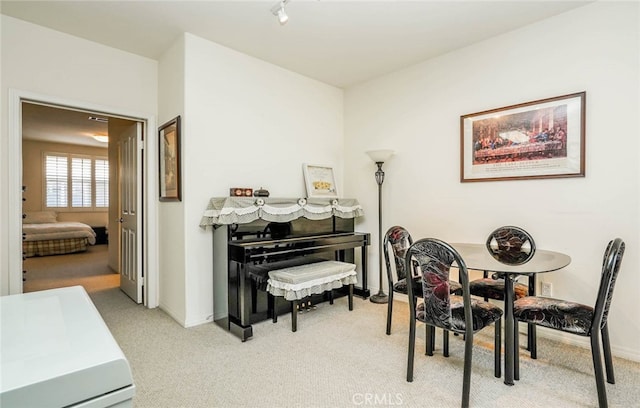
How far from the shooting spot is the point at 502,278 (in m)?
2.60

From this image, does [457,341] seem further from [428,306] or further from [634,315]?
[634,315]

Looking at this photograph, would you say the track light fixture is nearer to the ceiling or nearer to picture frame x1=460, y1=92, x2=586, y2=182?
the ceiling

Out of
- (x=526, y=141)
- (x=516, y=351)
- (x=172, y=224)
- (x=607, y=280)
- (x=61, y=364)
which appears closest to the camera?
(x=61, y=364)

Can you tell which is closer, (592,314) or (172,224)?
(592,314)

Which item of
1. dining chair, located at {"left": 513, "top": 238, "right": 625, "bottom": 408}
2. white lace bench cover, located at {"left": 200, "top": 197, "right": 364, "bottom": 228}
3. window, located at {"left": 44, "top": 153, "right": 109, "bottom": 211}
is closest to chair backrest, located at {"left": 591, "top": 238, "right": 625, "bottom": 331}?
dining chair, located at {"left": 513, "top": 238, "right": 625, "bottom": 408}

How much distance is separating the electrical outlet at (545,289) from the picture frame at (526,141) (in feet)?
2.96

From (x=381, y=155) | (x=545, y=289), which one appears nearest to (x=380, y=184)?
(x=381, y=155)

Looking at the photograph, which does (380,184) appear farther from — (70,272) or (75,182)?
(75,182)

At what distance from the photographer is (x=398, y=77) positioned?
380 cm

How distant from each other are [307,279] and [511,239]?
1.77 meters

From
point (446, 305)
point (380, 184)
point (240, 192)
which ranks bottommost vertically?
point (446, 305)

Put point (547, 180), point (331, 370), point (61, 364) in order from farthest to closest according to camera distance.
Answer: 1. point (547, 180)
2. point (331, 370)
3. point (61, 364)

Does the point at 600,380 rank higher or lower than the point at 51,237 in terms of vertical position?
lower

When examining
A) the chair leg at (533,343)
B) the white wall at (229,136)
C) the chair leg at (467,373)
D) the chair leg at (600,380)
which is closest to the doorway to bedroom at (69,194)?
the white wall at (229,136)
